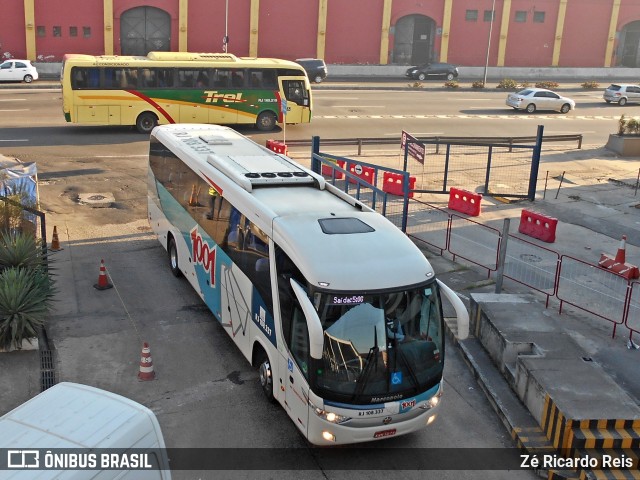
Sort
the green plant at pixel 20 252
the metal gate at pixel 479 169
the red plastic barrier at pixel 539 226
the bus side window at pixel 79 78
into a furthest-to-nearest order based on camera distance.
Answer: the bus side window at pixel 79 78, the metal gate at pixel 479 169, the red plastic barrier at pixel 539 226, the green plant at pixel 20 252

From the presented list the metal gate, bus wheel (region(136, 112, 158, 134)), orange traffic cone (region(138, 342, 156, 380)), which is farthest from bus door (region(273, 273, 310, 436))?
bus wheel (region(136, 112, 158, 134))

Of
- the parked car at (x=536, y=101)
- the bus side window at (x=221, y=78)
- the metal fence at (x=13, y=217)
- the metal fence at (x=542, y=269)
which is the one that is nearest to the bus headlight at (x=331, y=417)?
the metal fence at (x=542, y=269)

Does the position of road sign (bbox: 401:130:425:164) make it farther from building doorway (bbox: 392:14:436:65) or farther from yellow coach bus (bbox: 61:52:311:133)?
building doorway (bbox: 392:14:436:65)

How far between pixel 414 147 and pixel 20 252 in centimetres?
1234

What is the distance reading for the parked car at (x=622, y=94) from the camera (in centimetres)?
4569

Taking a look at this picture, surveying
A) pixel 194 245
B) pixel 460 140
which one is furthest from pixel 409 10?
pixel 194 245

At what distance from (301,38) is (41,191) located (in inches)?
1449

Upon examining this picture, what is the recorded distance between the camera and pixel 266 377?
11.1m

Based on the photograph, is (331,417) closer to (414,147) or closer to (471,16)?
(414,147)

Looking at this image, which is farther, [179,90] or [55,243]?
[179,90]

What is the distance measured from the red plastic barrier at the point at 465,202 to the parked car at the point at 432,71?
3391 centimetres

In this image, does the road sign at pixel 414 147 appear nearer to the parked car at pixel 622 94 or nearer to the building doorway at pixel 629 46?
the parked car at pixel 622 94

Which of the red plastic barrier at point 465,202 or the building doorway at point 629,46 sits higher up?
the building doorway at point 629,46

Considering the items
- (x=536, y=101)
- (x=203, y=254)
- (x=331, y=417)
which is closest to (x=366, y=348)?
(x=331, y=417)
